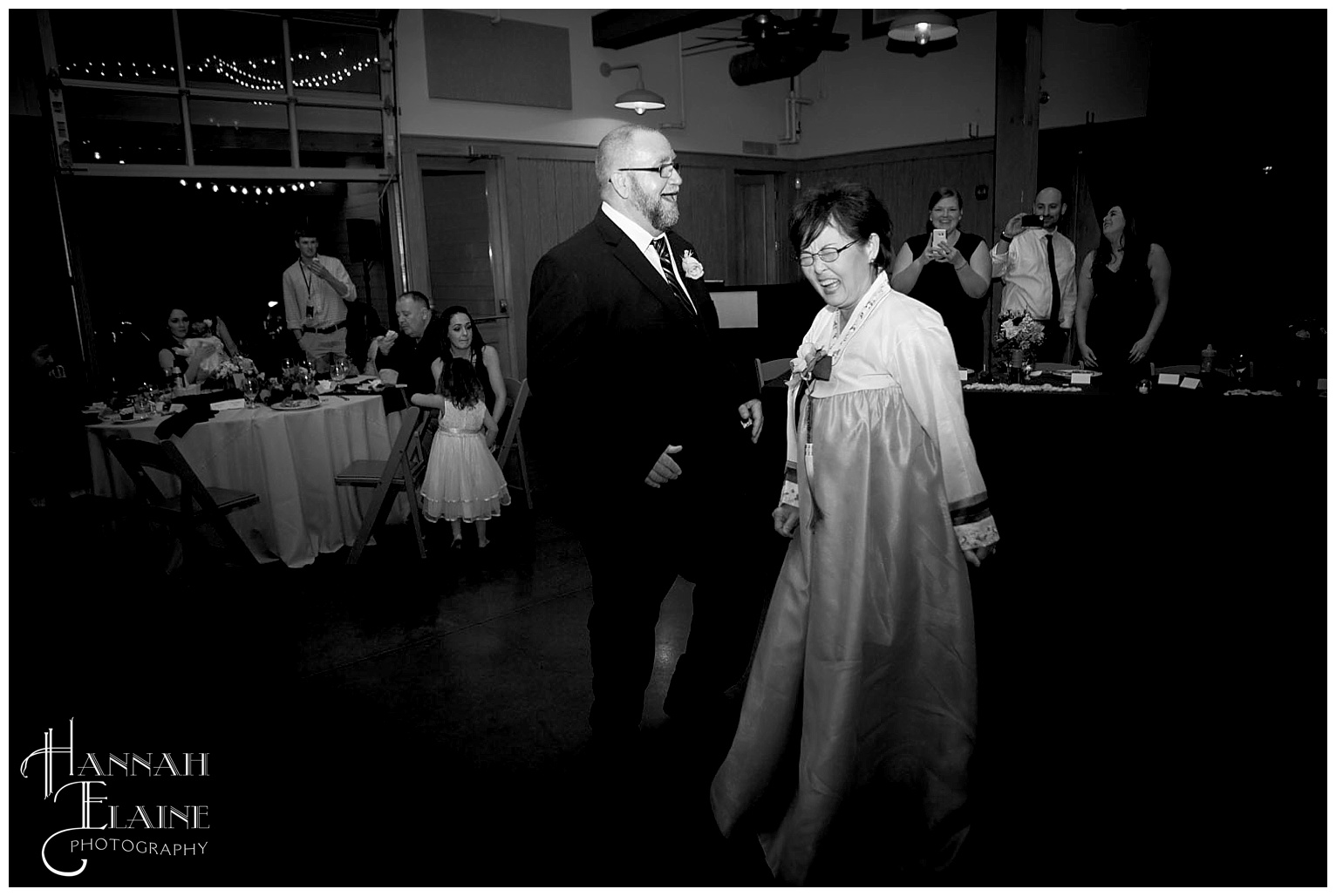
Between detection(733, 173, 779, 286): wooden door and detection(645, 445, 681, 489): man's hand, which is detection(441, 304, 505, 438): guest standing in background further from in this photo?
detection(733, 173, 779, 286): wooden door

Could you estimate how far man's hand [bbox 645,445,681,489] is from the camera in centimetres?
235

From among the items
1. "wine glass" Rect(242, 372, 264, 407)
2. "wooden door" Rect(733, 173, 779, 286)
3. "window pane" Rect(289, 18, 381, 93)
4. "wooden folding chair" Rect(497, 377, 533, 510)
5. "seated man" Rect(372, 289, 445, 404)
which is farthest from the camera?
"wooden door" Rect(733, 173, 779, 286)

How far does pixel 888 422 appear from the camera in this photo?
203cm

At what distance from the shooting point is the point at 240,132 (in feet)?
23.0

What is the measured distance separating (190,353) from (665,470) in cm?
489

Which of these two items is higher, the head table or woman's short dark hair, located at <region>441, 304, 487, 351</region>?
woman's short dark hair, located at <region>441, 304, 487, 351</region>

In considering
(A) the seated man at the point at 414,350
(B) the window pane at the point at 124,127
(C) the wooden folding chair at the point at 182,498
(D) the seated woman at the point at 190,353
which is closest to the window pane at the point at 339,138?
(B) the window pane at the point at 124,127

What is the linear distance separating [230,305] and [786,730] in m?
6.81

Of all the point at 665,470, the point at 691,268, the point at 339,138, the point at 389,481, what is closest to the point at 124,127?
the point at 339,138

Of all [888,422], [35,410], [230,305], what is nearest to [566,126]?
[230,305]

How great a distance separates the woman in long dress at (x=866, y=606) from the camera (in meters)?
2.03

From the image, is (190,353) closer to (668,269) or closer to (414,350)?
(414,350)

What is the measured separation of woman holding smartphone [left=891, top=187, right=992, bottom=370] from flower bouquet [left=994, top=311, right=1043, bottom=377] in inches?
10.1

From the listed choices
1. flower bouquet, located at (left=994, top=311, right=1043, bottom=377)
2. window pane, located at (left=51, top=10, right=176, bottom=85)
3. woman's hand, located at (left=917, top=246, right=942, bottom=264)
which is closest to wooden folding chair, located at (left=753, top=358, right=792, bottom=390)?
woman's hand, located at (left=917, top=246, right=942, bottom=264)
